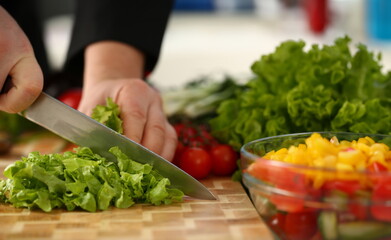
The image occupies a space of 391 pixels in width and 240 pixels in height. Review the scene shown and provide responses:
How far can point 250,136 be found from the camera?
2129 mm

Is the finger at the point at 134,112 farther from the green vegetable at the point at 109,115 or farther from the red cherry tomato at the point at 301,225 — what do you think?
the red cherry tomato at the point at 301,225

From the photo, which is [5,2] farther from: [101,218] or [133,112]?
[101,218]

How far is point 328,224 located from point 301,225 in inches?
2.9

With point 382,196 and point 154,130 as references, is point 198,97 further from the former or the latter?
point 382,196

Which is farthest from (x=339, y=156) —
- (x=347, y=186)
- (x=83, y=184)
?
(x=83, y=184)

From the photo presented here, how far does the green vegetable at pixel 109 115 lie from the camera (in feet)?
6.31

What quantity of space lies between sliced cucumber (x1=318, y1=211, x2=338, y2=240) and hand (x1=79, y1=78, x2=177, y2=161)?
0.73 m

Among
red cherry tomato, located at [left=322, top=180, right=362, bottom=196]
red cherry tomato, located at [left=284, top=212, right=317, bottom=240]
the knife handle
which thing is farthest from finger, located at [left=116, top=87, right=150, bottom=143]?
red cherry tomato, located at [left=322, top=180, right=362, bottom=196]

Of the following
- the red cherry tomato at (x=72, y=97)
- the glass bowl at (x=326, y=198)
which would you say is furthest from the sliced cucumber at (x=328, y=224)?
the red cherry tomato at (x=72, y=97)

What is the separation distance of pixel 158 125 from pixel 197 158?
22 cm

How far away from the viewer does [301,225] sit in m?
1.44

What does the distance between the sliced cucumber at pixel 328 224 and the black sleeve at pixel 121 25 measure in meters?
1.30

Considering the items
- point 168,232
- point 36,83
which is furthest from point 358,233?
point 36,83

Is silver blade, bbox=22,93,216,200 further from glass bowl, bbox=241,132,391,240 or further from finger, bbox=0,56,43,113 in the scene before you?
glass bowl, bbox=241,132,391,240
